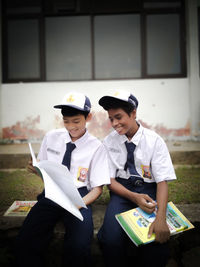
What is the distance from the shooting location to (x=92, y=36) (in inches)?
194

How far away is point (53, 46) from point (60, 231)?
166 inches

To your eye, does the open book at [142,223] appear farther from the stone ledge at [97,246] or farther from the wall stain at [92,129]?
the wall stain at [92,129]

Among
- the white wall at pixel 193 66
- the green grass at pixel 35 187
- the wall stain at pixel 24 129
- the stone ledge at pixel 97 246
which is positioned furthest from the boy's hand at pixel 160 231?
the wall stain at pixel 24 129

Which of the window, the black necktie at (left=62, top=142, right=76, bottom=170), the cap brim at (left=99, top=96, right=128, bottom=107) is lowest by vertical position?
the black necktie at (left=62, top=142, right=76, bottom=170)

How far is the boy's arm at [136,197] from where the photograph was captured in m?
1.57

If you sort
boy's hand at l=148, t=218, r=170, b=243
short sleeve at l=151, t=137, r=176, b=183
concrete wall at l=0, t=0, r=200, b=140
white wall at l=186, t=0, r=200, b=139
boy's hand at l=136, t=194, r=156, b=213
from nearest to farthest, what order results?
1. boy's hand at l=148, t=218, r=170, b=243
2. boy's hand at l=136, t=194, r=156, b=213
3. short sleeve at l=151, t=137, r=176, b=183
4. white wall at l=186, t=0, r=200, b=139
5. concrete wall at l=0, t=0, r=200, b=140

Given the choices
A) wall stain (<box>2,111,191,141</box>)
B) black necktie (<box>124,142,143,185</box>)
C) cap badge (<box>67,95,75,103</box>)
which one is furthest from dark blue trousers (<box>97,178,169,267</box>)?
wall stain (<box>2,111,191,141</box>)

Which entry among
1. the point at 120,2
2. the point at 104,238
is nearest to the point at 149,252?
the point at 104,238

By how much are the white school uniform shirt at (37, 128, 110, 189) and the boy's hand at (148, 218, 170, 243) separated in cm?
43

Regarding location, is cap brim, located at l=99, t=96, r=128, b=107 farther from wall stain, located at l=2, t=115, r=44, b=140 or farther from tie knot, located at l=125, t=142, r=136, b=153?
wall stain, located at l=2, t=115, r=44, b=140

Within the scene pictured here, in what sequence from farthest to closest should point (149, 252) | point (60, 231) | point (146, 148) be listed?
point (146, 148), point (60, 231), point (149, 252)

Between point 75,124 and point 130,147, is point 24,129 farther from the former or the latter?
point 130,147

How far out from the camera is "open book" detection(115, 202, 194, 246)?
142 centimetres

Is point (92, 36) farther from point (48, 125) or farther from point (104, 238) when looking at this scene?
point (104, 238)
